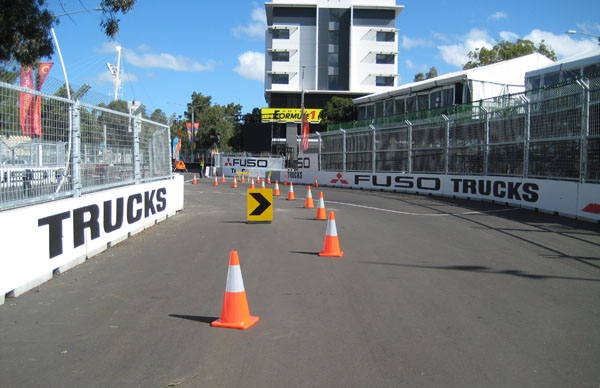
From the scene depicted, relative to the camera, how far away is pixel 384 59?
7481cm

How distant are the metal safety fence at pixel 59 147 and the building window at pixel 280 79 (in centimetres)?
6307

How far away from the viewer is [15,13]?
12.5m

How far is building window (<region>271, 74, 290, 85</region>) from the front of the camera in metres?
73.4

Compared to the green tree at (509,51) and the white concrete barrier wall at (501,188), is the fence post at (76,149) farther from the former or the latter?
the green tree at (509,51)

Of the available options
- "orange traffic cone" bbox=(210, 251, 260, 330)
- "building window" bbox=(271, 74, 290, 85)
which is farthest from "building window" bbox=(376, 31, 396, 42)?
"orange traffic cone" bbox=(210, 251, 260, 330)

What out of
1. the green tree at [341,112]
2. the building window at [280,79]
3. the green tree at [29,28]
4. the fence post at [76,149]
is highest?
the building window at [280,79]

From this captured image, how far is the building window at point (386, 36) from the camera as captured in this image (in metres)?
74.2

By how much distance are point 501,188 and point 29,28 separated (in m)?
15.5

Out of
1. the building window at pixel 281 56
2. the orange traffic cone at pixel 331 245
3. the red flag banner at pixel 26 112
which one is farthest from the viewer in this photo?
the building window at pixel 281 56

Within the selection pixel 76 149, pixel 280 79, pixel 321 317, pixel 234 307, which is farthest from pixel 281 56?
pixel 234 307

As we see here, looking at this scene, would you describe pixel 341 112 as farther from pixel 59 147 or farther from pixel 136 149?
pixel 59 147

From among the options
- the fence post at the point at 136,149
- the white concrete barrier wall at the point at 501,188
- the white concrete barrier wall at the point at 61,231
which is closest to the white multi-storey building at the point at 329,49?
the white concrete barrier wall at the point at 501,188

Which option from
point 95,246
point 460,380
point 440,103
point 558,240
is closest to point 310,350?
point 460,380

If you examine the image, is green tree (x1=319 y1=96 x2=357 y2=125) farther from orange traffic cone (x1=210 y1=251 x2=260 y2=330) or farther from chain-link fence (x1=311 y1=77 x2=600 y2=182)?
orange traffic cone (x1=210 y1=251 x2=260 y2=330)
